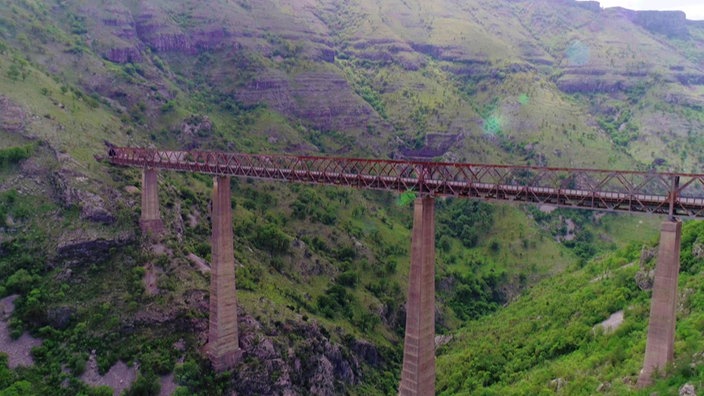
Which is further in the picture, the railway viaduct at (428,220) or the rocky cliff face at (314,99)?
the rocky cliff face at (314,99)

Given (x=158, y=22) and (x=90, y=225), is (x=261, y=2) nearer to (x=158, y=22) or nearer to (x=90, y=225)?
(x=158, y=22)

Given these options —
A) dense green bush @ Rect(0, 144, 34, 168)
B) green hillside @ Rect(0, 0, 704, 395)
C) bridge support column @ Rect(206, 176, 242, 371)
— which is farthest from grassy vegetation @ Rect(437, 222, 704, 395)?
dense green bush @ Rect(0, 144, 34, 168)

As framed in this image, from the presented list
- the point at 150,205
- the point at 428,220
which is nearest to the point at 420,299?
the point at 428,220

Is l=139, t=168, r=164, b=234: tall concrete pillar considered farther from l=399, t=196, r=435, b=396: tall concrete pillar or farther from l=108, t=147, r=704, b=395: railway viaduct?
l=399, t=196, r=435, b=396: tall concrete pillar

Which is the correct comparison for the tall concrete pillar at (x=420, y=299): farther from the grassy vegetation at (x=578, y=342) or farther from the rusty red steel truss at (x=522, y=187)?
the grassy vegetation at (x=578, y=342)

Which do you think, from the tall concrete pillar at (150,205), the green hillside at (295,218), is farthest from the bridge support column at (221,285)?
the tall concrete pillar at (150,205)

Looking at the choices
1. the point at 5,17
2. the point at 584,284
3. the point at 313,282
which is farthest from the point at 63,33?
the point at 584,284

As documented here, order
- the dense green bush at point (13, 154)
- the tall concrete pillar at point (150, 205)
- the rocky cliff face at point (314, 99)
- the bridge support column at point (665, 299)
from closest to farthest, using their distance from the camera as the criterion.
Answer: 1. the bridge support column at point (665, 299)
2. the dense green bush at point (13, 154)
3. the tall concrete pillar at point (150, 205)
4. the rocky cliff face at point (314, 99)
